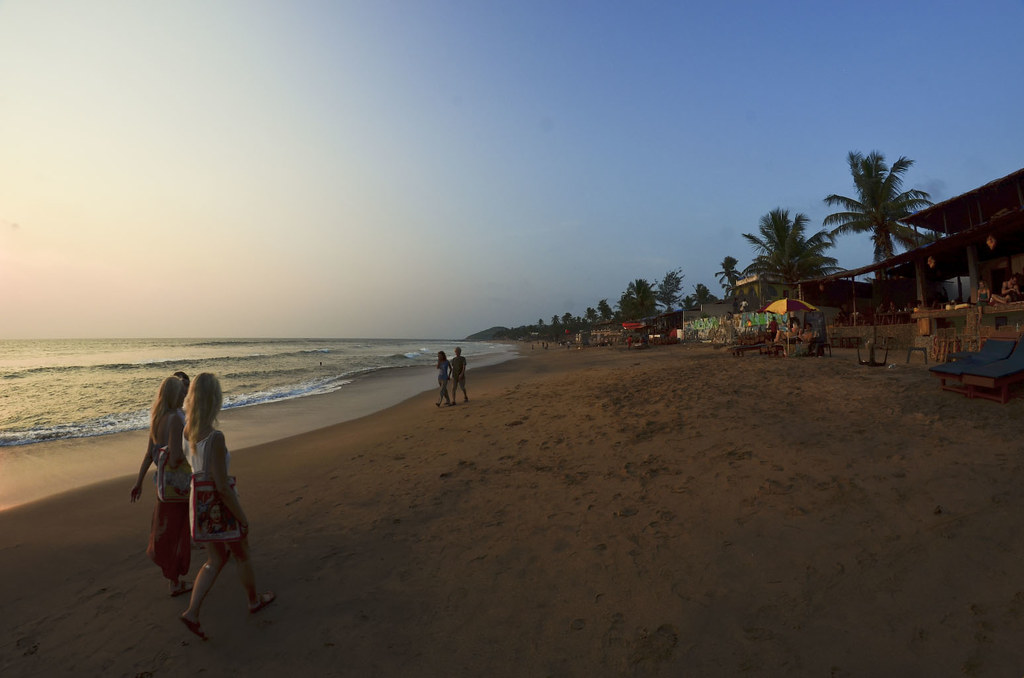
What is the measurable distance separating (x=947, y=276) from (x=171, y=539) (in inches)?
1188

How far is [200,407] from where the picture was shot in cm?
281

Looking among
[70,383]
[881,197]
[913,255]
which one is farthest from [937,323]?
[70,383]

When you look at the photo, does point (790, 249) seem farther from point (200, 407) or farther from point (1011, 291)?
point (200, 407)

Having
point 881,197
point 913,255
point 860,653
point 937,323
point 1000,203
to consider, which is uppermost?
point 881,197

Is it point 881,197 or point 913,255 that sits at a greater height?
point 881,197

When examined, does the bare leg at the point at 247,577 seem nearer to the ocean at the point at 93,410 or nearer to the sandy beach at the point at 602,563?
the sandy beach at the point at 602,563

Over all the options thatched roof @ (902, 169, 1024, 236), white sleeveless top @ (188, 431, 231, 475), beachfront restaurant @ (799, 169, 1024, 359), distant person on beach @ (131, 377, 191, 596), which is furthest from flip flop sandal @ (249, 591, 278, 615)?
thatched roof @ (902, 169, 1024, 236)

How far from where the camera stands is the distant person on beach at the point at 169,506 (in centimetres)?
309

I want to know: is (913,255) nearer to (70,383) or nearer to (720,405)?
(720,405)

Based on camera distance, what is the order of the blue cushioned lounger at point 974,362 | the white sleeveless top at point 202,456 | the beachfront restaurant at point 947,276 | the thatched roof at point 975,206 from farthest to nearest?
the thatched roof at point 975,206 → the beachfront restaurant at point 947,276 → the blue cushioned lounger at point 974,362 → the white sleeveless top at point 202,456

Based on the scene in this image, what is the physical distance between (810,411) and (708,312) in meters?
33.0

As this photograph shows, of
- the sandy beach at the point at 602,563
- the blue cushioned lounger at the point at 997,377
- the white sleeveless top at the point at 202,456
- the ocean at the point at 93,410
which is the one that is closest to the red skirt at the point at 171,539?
the sandy beach at the point at 602,563

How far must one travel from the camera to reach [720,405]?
299 inches

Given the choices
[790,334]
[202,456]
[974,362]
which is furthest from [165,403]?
[790,334]
